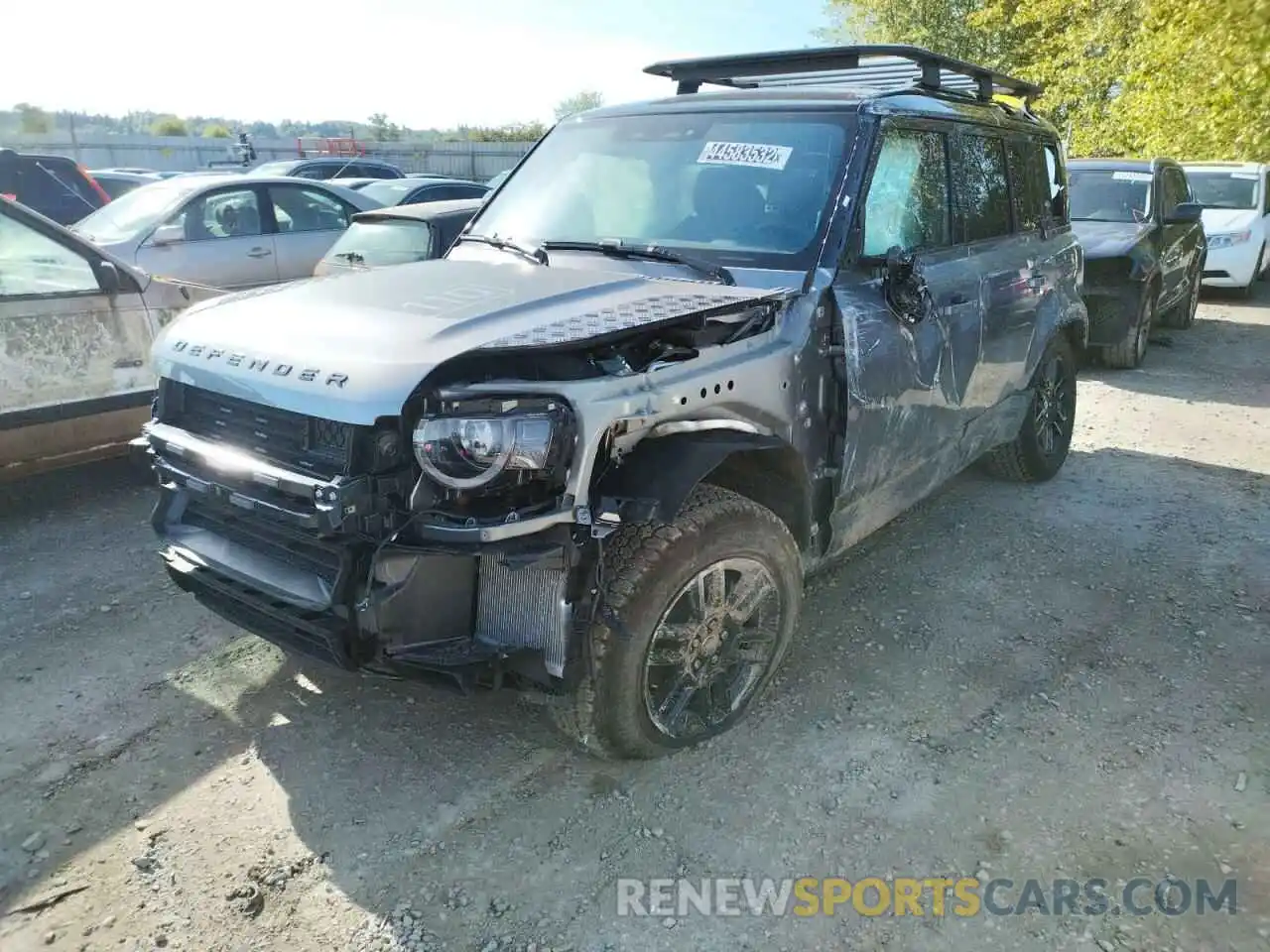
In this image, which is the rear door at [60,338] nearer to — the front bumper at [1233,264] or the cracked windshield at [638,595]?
the cracked windshield at [638,595]

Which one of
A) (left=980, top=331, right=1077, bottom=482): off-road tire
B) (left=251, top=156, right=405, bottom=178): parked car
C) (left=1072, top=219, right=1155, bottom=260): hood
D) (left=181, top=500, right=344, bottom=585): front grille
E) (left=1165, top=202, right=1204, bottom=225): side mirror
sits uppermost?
(left=251, top=156, right=405, bottom=178): parked car

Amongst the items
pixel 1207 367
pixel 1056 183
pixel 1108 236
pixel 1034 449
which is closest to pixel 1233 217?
pixel 1207 367

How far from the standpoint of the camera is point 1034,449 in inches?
208

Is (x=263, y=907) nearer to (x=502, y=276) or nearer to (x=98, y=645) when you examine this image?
(x=98, y=645)

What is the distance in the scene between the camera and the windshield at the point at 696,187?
3262 millimetres

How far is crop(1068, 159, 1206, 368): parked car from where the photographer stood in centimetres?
828

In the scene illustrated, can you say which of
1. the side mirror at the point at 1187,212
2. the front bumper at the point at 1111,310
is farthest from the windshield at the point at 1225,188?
the front bumper at the point at 1111,310

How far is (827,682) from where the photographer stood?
3.41 m

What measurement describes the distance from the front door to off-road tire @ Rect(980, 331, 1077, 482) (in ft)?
4.07

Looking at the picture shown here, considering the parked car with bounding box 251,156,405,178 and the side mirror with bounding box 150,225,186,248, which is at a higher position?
the parked car with bounding box 251,156,405,178

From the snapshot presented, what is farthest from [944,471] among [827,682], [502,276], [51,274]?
[51,274]

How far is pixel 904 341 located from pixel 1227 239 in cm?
1128

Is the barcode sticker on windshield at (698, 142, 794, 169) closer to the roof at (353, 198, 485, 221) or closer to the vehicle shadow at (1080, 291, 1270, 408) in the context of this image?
the roof at (353, 198, 485, 221)

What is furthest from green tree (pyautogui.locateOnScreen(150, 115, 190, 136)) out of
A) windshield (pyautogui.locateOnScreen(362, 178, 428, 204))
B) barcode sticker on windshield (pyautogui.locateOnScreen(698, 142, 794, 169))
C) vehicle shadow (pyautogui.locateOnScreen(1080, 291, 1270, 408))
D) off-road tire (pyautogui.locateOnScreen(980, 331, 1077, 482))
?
barcode sticker on windshield (pyautogui.locateOnScreen(698, 142, 794, 169))
